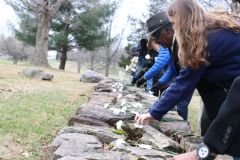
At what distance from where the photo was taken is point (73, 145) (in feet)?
11.6

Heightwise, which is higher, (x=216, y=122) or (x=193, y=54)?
(x=193, y=54)

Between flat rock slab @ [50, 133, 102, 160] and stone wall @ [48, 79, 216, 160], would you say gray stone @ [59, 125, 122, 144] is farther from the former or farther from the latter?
flat rock slab @ [50, 133, 102, 160]

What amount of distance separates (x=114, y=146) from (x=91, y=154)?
Result: 385 millimetres

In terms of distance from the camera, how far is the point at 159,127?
182 inches

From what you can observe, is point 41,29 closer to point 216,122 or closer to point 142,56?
point 142,56

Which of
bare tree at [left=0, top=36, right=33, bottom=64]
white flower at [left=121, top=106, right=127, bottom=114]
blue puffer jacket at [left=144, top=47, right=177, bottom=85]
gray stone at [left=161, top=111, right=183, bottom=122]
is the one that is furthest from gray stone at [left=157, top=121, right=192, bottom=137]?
bare tree at [left=0, top=36, right=33, bottom=64]

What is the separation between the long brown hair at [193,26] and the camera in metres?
2.60

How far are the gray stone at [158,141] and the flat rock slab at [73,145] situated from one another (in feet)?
1.50

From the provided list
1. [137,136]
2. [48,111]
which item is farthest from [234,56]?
[48,111]

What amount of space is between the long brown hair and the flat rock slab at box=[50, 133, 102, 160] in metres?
1.14

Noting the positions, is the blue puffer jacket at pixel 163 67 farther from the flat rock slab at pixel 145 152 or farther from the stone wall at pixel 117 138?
the flat rock slab at pixel 145 152

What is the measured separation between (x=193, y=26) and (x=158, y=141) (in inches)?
58.5

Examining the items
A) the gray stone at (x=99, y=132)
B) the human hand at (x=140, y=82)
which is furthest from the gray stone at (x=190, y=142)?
the human hand at (x=140, y=82)

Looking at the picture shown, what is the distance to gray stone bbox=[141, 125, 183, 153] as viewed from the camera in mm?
3727
